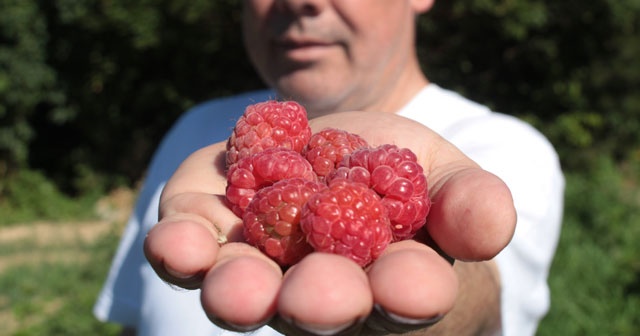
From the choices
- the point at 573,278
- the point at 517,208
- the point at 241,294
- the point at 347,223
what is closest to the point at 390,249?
the point at 347,223

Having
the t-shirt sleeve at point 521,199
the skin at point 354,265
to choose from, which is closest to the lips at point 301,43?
the t-shirt sleeve at point 521,199

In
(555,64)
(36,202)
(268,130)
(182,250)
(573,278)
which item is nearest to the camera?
(182,250)

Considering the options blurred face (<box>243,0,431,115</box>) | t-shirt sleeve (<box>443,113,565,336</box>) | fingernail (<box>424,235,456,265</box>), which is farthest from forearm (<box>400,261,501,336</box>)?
blurred face (<box>243,0,431,115</box>)

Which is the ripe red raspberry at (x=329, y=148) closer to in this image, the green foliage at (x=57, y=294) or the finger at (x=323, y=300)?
the finger at (x=323, y=300)

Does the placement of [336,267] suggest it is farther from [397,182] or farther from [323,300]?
[397,182]

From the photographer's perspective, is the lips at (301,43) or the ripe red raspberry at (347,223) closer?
the ripe red raspberry at (347,223)

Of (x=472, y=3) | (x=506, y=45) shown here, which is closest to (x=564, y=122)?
(x=506, y=45)

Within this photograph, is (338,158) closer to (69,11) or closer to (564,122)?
(564,122)
